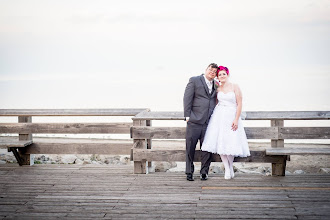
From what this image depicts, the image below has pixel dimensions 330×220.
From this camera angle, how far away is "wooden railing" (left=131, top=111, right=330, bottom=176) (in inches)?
279

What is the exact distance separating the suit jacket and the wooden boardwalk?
3.11ft

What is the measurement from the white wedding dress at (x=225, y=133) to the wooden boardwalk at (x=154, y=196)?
450 mm

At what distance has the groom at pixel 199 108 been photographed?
694 cm

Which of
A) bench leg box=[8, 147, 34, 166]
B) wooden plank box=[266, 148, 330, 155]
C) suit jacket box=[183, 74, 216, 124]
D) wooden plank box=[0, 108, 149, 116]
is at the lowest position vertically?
bench leg box=[8, 147, 34, 166]

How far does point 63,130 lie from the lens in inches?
320

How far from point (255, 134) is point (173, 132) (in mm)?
1241

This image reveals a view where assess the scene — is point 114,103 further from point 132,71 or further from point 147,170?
point 132,71

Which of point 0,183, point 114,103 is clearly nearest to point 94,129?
point 0,183

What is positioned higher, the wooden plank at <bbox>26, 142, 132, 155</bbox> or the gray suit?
the gray suit

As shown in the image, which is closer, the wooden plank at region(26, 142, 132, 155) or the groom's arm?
the groom's arm

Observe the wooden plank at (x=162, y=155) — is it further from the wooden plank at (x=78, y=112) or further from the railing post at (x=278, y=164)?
the railing post at (x=278, y=164)

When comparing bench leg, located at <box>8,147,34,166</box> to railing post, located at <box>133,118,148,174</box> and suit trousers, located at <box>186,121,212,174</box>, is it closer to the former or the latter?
railing post, located at <box>133,118,148,174</box>

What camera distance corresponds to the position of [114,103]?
29.0 meters

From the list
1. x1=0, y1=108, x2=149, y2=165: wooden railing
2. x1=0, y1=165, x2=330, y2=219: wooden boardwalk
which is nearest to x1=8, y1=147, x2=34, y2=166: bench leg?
x1=0, y1=108, x2=149, y2=165: wooden railing
